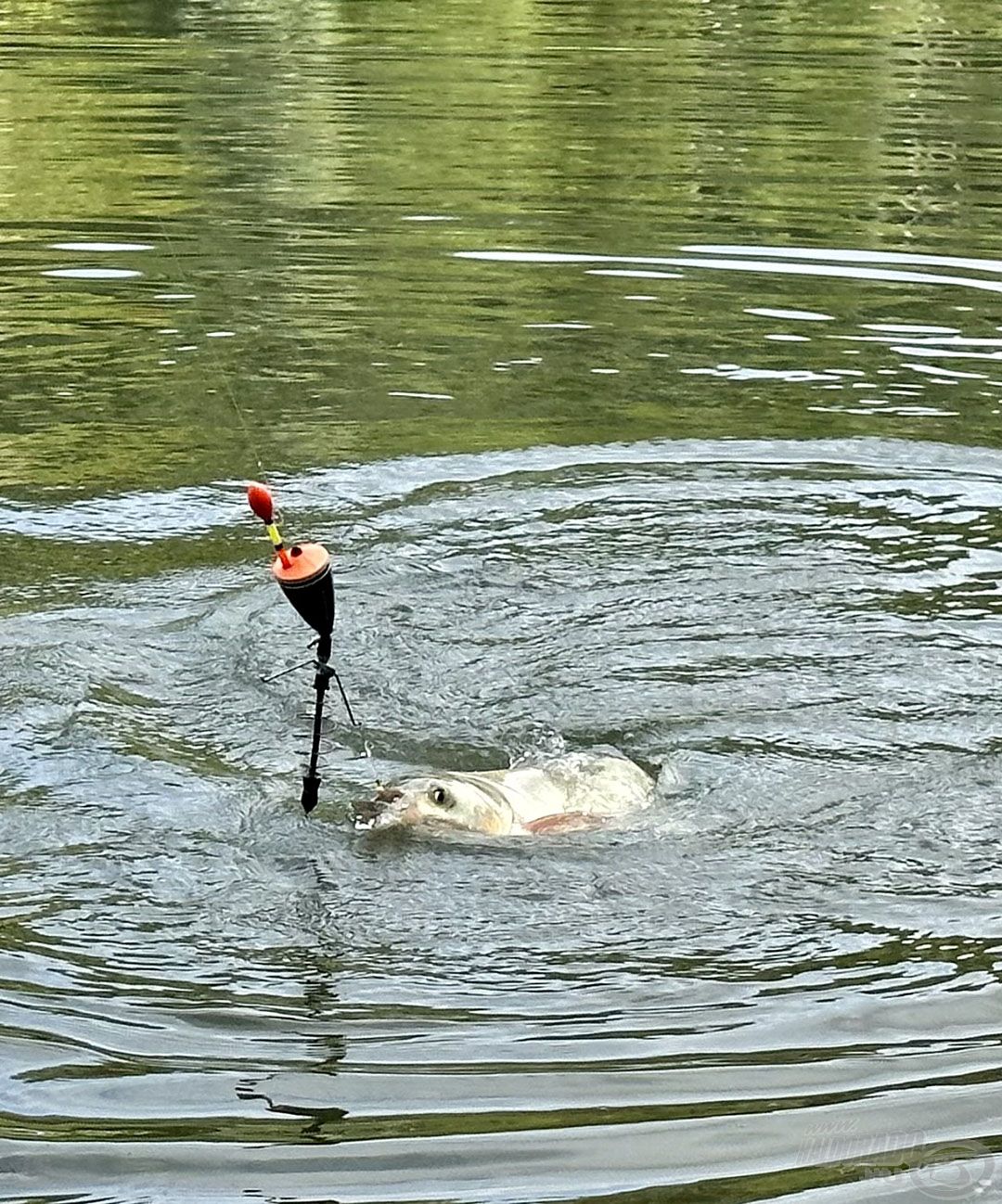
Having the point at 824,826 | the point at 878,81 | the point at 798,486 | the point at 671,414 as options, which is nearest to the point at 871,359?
the point at 671,414

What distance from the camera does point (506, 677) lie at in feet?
23.1

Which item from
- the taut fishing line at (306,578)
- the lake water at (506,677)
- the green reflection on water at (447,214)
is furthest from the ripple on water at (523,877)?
the green reflection on water at (447,214)

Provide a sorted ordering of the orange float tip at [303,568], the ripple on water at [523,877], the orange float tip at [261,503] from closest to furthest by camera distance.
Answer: the ripple on water at [523,877]
the orange float tip at [261,503]
the orange float tip at [303,568]

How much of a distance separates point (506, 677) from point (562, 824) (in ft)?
4.25

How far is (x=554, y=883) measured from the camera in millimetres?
5570

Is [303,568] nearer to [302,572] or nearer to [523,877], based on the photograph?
[302,572]

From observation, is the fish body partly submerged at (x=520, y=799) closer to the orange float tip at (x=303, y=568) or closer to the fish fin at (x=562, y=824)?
the fish fin at (x=562, y=824)

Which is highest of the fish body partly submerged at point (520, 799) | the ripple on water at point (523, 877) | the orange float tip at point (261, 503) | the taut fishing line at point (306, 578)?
the orange float tip at point (261, 503)

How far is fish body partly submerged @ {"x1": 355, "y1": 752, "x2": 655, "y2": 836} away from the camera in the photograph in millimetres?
5637

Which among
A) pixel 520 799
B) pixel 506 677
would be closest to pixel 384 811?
pixel 520 799

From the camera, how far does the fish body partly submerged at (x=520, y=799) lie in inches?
222

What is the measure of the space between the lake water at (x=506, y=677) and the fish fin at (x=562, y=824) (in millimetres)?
44

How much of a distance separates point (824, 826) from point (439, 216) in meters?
9.75

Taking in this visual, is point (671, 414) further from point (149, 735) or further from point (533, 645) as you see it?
point (149, 735)
